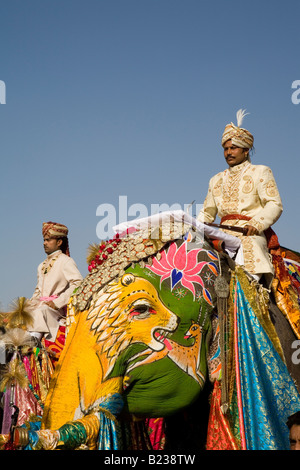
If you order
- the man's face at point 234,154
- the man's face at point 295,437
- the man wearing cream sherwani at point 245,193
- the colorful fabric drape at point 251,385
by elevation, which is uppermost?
the man's face at point 234,154

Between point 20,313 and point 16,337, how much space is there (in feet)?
1.30

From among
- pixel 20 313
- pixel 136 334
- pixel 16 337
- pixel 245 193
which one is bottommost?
pixel 16 337

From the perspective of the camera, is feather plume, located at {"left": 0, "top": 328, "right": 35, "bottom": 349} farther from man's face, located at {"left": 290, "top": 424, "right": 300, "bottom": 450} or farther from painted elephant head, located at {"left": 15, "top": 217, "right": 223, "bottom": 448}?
man's face, located at {"left": 290, "top": 424, "right": 300, "bottom": 450}

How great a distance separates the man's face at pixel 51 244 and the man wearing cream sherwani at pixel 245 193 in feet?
6.06

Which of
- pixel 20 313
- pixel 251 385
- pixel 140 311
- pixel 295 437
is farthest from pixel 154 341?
pixel 20 313

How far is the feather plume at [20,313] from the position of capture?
602cm

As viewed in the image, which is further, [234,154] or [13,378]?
[234,154]

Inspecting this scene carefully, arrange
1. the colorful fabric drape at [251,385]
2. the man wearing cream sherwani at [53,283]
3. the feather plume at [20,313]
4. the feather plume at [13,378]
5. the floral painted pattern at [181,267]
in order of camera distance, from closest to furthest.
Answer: the colorful fabric drape at [251,385] → the floral painted pattern at [181,267] → the feather plume at [13,378] → the feather plume at [20,313] → the man wearing cream sherwani at [53,283]

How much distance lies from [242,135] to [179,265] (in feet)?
5.45

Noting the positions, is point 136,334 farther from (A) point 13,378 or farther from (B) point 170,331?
(A) point 13,378

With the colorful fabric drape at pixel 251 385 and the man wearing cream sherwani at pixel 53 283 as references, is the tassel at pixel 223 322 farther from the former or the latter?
the man wearing cream sherwani at pixel 53 283

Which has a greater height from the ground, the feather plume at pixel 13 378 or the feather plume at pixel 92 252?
the feather plume at pixel 92 252

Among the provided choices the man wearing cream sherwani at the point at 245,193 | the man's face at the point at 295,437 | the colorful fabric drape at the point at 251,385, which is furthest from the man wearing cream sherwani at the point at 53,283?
the man's face at the point at 295,437

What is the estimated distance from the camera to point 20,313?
19.7 ft
